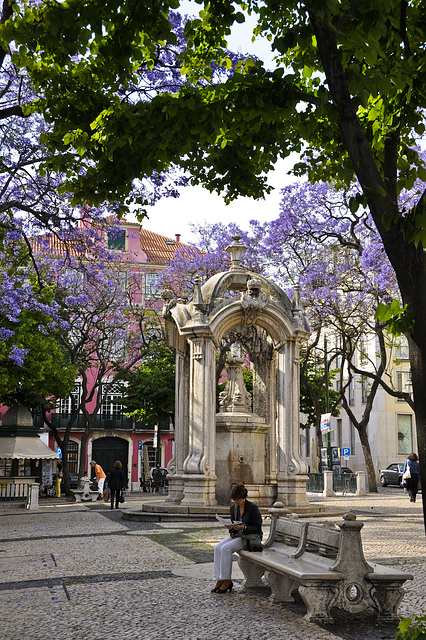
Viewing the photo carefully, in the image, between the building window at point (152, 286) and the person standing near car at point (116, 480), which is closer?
the person standing near car at point (116, 480)

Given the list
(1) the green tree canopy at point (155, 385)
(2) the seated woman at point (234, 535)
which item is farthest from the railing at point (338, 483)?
(2) the seated woman at point (234, 535)

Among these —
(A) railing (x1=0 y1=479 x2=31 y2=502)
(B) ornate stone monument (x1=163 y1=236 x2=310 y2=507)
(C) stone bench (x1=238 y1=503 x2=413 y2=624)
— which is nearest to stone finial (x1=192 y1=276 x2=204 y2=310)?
(B) ornate stone monument (x1=163 y1=236 x2=310 y2=507)

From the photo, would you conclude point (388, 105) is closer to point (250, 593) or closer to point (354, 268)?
point (250, 593)

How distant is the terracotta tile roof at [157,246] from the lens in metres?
55.7

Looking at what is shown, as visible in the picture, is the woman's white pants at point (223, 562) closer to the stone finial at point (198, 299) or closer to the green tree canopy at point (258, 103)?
the green tree canopy at point (258, 103)

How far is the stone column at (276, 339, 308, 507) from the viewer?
18031mm

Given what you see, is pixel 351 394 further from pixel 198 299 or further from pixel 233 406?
pixel 198 299

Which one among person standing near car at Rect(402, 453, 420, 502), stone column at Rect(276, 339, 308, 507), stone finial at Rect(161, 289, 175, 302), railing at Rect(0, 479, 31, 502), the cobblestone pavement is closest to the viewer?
the cobblestone pavement

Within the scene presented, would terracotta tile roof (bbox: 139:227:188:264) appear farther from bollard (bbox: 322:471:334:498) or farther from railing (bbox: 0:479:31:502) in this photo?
railing (bbox: 0:479:31:502)

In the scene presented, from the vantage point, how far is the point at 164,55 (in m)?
12.9

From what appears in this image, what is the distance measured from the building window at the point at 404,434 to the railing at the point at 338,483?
19.8 m

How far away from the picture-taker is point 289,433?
1844 centimetres

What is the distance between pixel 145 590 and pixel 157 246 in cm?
5007

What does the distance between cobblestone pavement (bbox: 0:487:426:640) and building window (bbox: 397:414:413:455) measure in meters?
36.9
